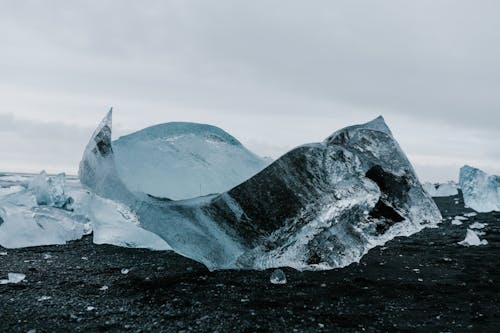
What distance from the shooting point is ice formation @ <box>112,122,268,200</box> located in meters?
3.44

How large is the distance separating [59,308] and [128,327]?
0.58 meters

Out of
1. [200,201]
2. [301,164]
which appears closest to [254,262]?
[200,201]

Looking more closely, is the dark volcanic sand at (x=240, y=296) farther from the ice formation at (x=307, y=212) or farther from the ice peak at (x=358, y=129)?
the ice peak at (x=358, y=129)

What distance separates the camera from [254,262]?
315 centimetres

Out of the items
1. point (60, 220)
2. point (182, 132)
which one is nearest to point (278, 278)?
point (182, 132)

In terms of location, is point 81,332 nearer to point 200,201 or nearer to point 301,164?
point 200,201

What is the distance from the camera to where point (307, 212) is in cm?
305

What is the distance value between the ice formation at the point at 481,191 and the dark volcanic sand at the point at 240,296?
5259mm

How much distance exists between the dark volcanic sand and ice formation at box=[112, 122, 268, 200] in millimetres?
718

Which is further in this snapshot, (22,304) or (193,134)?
(193,134)

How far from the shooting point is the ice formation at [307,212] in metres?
3.05

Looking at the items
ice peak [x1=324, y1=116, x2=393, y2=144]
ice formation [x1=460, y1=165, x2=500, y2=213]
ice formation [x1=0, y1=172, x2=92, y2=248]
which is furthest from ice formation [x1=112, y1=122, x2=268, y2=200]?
ice formation [x1=460, y1=165, x2=500, y2=213]

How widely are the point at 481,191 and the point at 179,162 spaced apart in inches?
308

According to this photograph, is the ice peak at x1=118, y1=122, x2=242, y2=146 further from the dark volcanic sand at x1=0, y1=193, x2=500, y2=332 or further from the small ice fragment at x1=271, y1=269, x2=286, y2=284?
the small ice fragment at x1=271, y1=269, x2=286, y2=284
